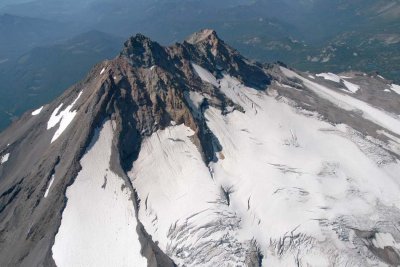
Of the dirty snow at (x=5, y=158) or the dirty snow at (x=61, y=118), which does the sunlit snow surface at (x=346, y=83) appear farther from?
the dirty snow at (x=5, y=158)

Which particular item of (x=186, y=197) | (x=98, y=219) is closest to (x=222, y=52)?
(x=186, y=197)

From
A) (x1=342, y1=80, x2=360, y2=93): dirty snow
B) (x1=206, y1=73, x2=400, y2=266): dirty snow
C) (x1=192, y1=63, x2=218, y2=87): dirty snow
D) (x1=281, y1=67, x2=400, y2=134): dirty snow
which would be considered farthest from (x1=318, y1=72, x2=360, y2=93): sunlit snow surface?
(x1=192, y1=63, x2=218, y2=87): dirty snow

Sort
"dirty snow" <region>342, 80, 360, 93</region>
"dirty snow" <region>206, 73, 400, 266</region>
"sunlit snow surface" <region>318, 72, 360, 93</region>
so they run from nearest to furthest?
"dirty snow" <region>206, 73, 400, 266</region>, "dirty snow" <region>342, 80, 360, 93</region>, "sunlit snow surface" <region>318, 72, 360, 93</region>

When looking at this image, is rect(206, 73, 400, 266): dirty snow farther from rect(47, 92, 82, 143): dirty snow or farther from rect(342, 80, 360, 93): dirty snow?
rect(342, 80, 360, 93): dirty snow

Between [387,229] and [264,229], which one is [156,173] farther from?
[387,229]

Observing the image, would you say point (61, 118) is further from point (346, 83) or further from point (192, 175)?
point (346, 83)

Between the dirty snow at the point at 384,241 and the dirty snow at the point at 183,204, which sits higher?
the dirty snow at the point at 183,204

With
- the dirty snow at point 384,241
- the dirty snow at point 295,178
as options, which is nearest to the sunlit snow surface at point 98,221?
the dirty snow at point 295,178
